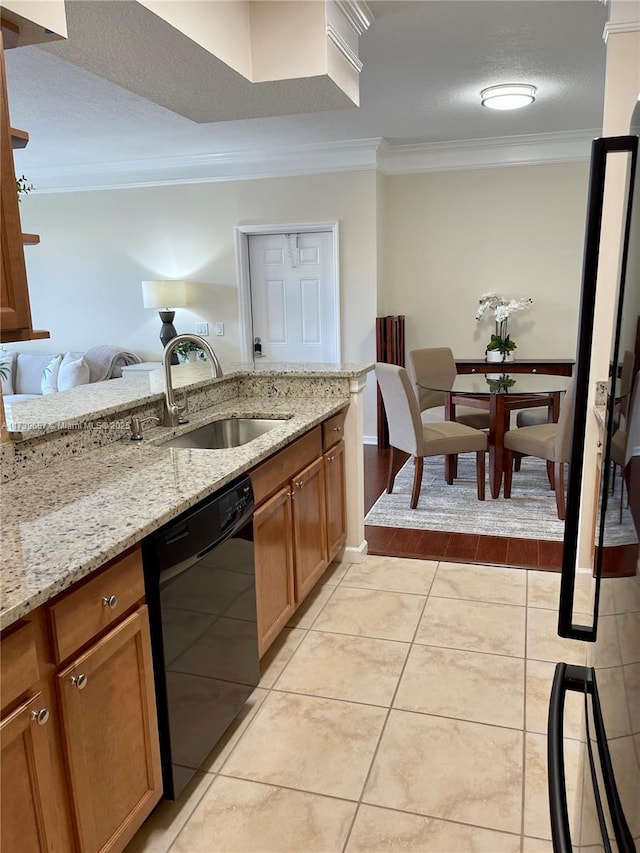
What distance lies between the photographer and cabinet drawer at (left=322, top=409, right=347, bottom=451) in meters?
3.03

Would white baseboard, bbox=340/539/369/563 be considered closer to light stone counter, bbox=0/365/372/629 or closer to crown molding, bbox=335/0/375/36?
light stone counter, bbox=0/365/372/629

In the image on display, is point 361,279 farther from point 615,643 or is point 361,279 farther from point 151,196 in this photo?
point 615,643

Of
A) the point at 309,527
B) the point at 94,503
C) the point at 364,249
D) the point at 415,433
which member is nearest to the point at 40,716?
the point at 94,503

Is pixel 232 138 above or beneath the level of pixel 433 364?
above

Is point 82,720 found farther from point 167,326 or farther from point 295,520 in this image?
point 167,326

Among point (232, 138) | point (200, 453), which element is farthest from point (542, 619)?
point (232, 138)

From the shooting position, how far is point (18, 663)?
119cm

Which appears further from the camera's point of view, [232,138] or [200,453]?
[232,138]

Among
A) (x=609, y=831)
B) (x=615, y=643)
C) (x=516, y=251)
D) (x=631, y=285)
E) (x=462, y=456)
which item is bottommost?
(x=462, y=456)

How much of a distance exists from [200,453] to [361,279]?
405 centimetres

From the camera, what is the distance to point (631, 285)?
2.62ft

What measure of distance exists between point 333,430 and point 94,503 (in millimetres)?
1579

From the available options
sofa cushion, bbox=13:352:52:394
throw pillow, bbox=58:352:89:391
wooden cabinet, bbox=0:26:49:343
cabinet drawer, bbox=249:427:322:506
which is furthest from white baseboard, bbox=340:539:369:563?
sofa cushion, bbox=13:352:52:394

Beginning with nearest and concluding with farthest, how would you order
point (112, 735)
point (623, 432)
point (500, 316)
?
point (623, 432), point (112, 735), point (500, 316)
